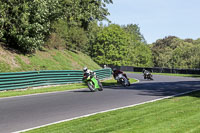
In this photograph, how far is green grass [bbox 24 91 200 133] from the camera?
268 inches

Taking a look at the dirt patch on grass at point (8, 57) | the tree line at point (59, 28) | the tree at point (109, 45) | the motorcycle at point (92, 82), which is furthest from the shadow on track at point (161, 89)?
the tree at point (109, 45)

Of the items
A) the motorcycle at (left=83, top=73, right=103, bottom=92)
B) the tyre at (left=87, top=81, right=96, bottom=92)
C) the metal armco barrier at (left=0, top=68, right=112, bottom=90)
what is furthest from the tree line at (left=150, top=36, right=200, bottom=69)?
the tyre at (left=87, top=81, right=96, bottom=92)

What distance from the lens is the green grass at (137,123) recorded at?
22.3 feet

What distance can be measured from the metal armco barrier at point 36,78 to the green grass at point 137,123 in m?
11.3

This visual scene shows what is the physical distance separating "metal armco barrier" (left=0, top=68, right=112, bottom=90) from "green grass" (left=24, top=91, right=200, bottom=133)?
37.0ft

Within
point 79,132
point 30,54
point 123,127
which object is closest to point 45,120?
point 79,132

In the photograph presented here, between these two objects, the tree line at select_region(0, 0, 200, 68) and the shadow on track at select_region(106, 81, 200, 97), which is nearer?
the shadow on track at select_region(106, 81, 200, 97)

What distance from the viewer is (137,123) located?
7.55 meters

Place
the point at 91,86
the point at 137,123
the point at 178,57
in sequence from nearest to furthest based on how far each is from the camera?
1. the point at 137,123
2. the point at 91,86
3. the point at 178,57

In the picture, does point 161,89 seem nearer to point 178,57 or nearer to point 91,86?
point 91,86

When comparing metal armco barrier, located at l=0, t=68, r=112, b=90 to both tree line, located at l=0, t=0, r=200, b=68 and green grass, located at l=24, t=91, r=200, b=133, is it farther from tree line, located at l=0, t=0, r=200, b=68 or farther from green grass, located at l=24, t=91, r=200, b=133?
green grass, located at l=24, t=91, r=200, b=133

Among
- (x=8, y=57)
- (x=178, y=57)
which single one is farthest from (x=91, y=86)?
(x=178, y=57)

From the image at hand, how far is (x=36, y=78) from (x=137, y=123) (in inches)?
582

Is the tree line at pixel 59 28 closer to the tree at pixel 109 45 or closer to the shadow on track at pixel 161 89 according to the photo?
the tree at pixel 109 45
